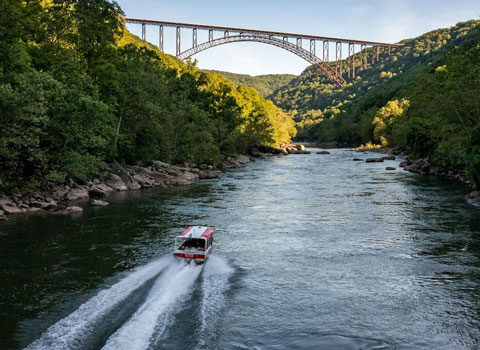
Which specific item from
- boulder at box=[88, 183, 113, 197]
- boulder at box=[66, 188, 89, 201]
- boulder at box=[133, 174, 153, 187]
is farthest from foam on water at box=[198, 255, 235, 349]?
boulder at box=[133, 174, 153, 187]

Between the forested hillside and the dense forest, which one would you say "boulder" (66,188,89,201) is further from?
the forested hillside

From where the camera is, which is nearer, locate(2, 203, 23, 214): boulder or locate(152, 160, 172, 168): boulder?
locate(2, 203, 23, 214): boulder

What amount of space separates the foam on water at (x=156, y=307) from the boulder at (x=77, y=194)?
47.3ft

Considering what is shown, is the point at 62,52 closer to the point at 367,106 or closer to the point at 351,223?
the point at 351,223

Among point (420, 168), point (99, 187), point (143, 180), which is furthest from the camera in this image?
point (420, 168)

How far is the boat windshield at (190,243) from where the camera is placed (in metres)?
15.9

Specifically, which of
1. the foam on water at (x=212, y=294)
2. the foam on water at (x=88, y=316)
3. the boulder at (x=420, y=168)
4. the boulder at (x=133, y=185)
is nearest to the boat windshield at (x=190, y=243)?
the foam on water at (x=212, y=294)

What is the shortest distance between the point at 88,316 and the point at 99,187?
20642 millimetres

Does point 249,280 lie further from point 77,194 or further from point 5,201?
point 77,194

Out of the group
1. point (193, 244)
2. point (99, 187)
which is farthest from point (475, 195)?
point (99, 187)

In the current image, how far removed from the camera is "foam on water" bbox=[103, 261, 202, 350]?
954cm

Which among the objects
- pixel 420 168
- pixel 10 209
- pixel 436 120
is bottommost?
pixel 10 209

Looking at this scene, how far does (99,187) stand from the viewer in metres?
30.3

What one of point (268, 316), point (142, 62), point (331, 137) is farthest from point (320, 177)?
point (331, 137)
